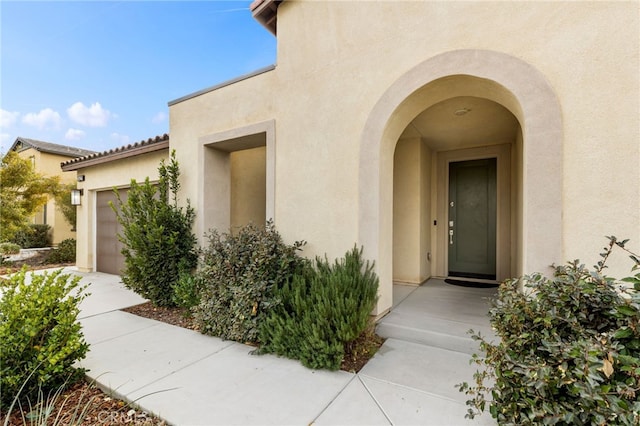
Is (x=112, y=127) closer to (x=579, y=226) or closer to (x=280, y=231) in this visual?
(x=280, y=231)

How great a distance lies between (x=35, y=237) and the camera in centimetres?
1434

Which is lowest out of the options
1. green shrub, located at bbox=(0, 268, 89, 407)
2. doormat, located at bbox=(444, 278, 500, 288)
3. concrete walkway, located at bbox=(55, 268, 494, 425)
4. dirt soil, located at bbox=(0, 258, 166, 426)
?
dirt soil, located at bbox=(0, 258, 166, 426)

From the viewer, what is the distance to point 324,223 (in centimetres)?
436

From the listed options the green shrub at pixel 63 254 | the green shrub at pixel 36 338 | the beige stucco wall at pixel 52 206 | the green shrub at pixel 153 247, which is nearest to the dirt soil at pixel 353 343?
the green shrub at pixel 153 247

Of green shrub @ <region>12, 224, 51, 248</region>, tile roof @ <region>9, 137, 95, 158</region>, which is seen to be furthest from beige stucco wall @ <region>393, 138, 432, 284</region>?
tile roof @ <region>9, 137, 95, 158</region>

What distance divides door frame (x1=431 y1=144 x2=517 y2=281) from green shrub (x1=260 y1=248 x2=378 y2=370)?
11.6ft

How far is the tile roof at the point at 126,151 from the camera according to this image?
6977 millimetres

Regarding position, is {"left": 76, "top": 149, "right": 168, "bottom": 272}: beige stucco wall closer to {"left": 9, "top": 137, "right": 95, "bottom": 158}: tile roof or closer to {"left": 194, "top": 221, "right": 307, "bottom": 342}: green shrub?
{"left": 194, "top": 221, "right": 307, "bottom": 342}: green shrub

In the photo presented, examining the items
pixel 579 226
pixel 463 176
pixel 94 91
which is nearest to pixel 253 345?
pixel 579 226

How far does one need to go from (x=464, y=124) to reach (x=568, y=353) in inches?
176

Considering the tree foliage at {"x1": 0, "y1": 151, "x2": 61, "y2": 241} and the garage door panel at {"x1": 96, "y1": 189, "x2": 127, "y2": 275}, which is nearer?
the garage door panel at {"x1": 96, "y1": 189, "x2": 127, "y2": 275}

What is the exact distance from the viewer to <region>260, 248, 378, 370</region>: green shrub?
10.2 ft

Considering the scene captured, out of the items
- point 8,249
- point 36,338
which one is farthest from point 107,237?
point 36,338

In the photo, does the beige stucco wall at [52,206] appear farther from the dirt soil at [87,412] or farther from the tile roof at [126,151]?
the dirt soil at [87,412]
